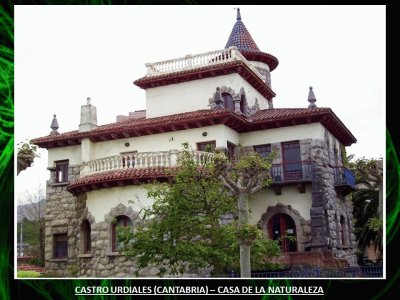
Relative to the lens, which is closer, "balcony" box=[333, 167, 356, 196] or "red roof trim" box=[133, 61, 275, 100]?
"balcony" box=[333, 167, 356, 196]

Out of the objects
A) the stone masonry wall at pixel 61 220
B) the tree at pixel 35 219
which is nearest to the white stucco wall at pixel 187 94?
the stone masonry wall at pixel 61 220

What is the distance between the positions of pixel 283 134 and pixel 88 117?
6.88 meters

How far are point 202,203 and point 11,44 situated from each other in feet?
19.6

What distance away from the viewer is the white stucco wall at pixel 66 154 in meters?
22.8

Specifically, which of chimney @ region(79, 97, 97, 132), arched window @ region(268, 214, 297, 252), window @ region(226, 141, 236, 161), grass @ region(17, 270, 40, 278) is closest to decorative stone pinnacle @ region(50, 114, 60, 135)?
chimney @ region(79, 97, 97, 132)

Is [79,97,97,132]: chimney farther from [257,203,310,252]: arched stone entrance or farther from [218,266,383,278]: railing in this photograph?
[218,266,383,278]: railing

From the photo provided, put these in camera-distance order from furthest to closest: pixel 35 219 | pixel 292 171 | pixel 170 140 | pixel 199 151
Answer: pixel 170 140 < pixel 292 171 < pixel 35 219 < pixel 199 151

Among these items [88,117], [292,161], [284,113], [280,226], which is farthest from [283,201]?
[88,117]

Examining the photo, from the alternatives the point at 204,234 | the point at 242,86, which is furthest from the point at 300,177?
the point at 204,234

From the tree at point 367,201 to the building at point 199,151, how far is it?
0.63 metres

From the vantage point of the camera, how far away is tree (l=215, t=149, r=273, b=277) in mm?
14094

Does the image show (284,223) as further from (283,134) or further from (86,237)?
(86,237)

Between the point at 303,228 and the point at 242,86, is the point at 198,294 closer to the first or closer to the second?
the point at 303,228

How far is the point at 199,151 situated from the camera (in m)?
18.5
